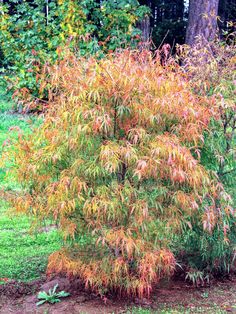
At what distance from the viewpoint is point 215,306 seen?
5035 mm

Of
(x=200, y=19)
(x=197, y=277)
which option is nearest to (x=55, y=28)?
→ (x=200, y=19)

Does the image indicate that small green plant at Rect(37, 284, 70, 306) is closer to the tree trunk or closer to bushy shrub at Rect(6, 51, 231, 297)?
bushy shrub at Rect(6, 51, 231, 297)

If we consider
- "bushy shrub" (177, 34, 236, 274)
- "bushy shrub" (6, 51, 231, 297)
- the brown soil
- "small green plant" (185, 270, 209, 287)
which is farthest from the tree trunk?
the brown soil

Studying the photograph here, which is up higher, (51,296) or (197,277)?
(51,296)

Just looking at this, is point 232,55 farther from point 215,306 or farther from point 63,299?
point 63,299

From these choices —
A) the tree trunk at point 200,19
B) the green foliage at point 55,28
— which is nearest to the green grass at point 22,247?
the green foliage at point 55,28

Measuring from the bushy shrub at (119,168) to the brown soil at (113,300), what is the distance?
0.18 metres

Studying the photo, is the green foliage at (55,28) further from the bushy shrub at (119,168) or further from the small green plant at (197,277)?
the small green plant at (197,277)

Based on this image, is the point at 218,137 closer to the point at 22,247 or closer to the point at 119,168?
the point at 119,168

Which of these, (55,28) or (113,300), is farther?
(55,28)

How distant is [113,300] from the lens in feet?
16.5

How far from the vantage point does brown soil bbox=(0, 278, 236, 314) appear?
15.9 ft

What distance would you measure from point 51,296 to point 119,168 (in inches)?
59.2

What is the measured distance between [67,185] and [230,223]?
2008 mm
